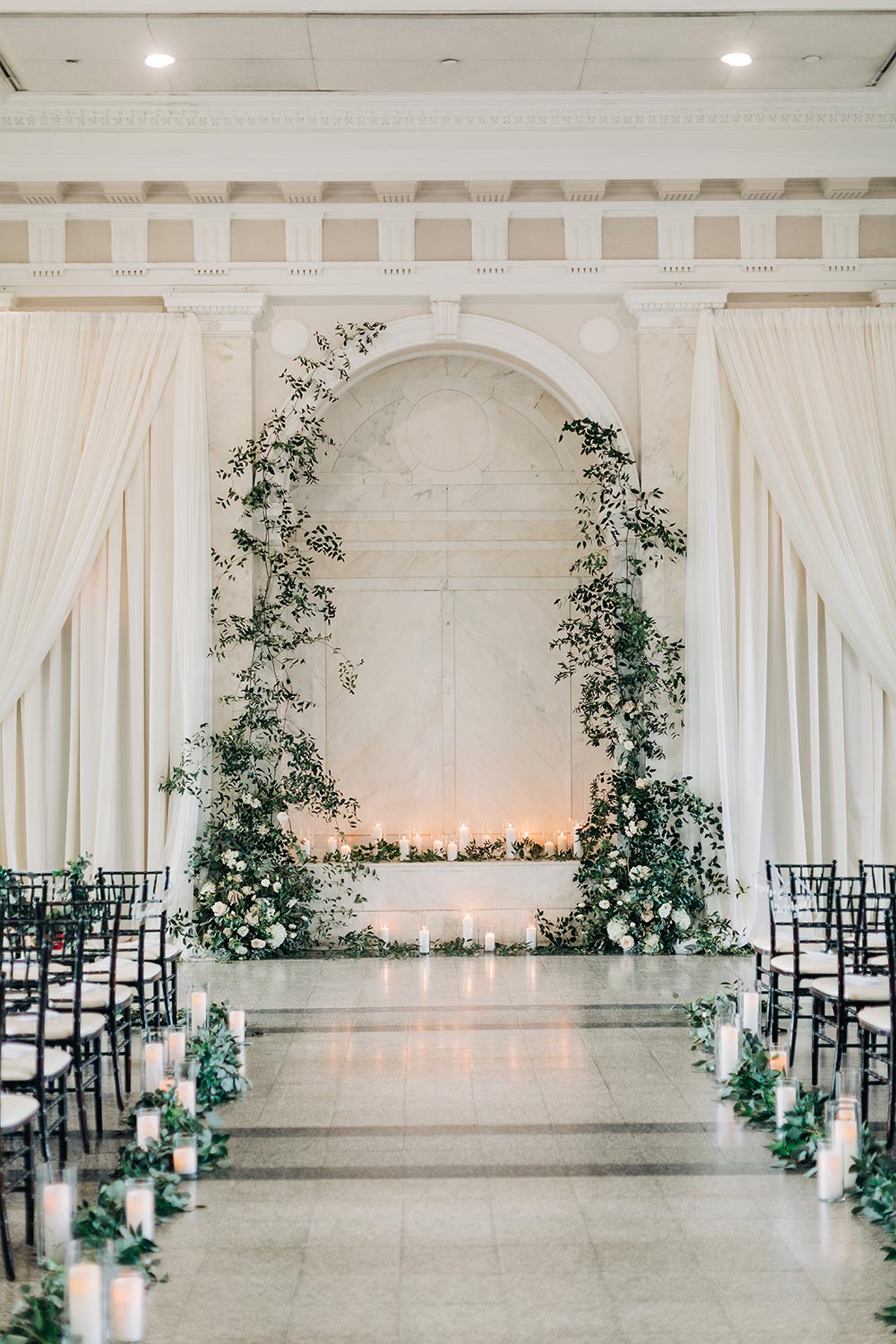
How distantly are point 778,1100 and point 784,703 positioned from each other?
197 inches

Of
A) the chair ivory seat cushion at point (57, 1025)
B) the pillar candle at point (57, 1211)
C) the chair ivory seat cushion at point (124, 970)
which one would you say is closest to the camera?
the pillar candle at point (57, 1211)

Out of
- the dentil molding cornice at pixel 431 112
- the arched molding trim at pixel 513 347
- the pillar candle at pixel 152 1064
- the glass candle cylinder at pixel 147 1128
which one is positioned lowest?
the glass candle cylinder at pixel 147 1128

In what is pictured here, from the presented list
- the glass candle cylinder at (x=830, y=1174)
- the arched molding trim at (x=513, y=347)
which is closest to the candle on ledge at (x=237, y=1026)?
the glass candle cylinder at (x=830, y=1174)

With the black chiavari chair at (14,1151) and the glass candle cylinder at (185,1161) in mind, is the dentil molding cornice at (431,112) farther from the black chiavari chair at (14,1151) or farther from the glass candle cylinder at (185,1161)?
the glass candle cylinder at (185,1161)

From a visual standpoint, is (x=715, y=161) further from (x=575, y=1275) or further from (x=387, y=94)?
(x=575, y=1275)

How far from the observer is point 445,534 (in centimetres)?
1110

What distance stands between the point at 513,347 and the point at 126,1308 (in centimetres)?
779

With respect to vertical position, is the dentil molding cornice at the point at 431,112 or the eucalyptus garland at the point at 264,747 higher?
the dentil molding cornice at the point at 431,112

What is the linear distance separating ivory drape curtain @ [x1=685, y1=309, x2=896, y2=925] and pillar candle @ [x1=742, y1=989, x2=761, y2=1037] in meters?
3.16

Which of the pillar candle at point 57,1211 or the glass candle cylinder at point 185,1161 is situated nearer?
the pillar candle at point 57,1211

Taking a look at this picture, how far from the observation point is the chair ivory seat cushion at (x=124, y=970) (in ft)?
21.0

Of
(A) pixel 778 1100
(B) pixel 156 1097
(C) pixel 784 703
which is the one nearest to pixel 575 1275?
(A) pixel 778 1100

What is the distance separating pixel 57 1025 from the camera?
5266mm

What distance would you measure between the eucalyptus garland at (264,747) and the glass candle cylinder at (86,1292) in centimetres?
578
